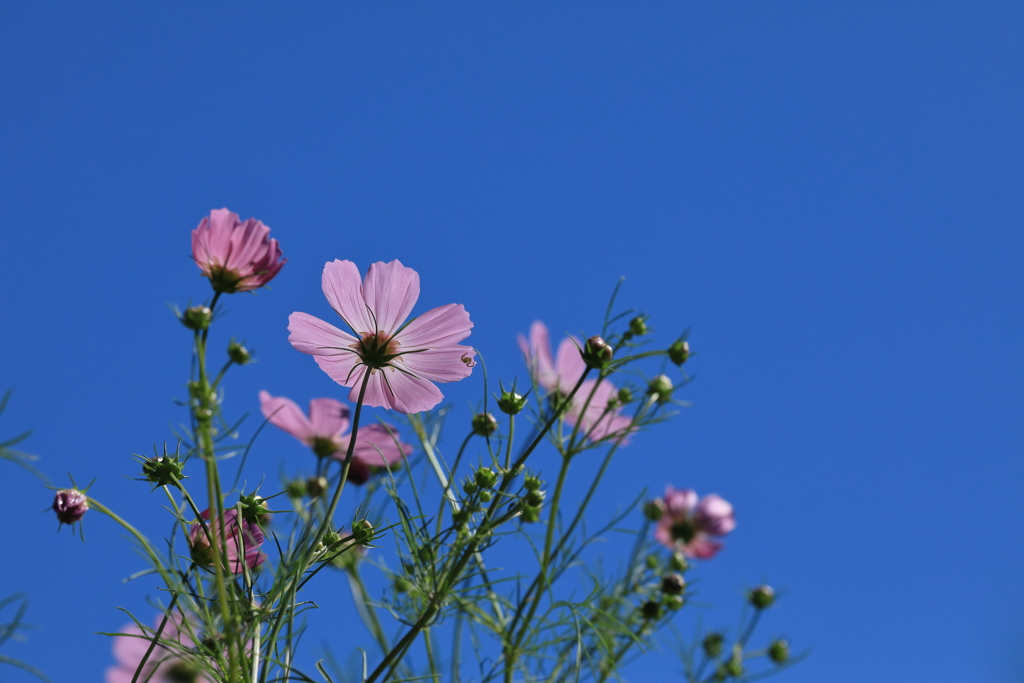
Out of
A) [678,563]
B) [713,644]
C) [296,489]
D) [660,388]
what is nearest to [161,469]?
[296,489]

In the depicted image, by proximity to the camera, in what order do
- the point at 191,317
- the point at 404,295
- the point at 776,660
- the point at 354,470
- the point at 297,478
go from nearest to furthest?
the point at 191,317
the point at 404,295
the point at 354,470
the point at 297,478
the point at 776,660

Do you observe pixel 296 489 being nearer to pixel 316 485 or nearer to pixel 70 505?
pixel 316 485

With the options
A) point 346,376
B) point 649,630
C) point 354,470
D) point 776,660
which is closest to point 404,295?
point 346,376

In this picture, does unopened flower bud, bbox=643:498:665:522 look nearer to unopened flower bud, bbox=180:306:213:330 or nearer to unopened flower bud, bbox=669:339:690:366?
unopened flower bud, bbox=669:339:690:366

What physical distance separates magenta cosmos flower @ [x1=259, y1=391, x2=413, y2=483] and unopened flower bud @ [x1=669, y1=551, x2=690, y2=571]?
1.36ft

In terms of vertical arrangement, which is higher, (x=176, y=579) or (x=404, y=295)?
(x=404, y=295)

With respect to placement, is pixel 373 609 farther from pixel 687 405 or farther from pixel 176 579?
pixel 687 405

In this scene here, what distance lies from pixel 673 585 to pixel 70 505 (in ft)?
2.11

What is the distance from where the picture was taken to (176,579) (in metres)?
0.60

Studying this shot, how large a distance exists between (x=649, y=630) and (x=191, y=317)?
0.63 metres

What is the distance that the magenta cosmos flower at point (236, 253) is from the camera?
0.59m

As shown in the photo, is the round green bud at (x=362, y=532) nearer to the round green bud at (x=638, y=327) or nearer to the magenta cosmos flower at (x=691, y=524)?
the round green bud at (x=638, y=327)

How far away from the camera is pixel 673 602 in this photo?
88 cm

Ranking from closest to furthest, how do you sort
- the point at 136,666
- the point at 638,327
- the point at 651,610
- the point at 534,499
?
the point at 534,499, the point at 638,327, the point at 651,610, the point at 136,666
